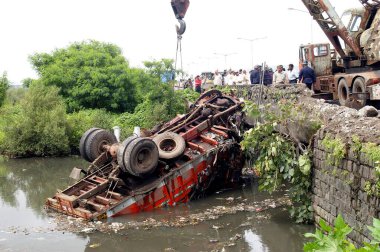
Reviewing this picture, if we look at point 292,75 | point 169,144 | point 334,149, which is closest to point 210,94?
point 292,75

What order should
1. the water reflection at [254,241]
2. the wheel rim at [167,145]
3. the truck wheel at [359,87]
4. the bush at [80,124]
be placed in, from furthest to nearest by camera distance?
the bush at [80,124] < the wheel rim at [167,145] < the truck wheel at [359,87] < the water reflection at [254,241]

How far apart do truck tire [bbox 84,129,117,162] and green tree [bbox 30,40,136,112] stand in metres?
13.9

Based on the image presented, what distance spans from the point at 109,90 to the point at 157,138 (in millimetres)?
15133

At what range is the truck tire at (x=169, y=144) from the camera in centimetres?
1275

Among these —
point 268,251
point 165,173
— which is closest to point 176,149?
point 165,173

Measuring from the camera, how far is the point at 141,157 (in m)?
12.0

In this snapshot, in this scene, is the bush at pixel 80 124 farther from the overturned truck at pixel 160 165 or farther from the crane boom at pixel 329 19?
the crane boom at pixel 329 19

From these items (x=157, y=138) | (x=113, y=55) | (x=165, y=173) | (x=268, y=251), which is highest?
(x=113, y=55)

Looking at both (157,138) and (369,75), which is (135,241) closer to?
(157,138)

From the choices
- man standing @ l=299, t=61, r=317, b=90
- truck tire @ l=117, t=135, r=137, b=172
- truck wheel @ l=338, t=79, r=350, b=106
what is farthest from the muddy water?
man standing @ l=299, t=61, r=317, b=90

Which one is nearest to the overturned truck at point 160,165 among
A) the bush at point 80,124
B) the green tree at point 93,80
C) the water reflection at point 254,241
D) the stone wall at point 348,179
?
the water reflection at point 254,241

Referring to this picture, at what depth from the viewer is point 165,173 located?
1270 cm

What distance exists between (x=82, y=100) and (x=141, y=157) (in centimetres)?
1687

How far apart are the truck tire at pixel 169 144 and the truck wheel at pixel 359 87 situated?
4.95 meters
